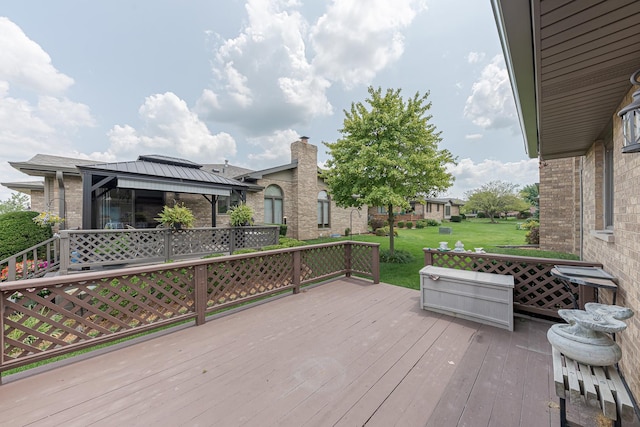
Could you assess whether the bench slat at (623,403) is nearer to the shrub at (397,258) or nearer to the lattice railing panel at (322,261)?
the lattice railing panel at (322,261)

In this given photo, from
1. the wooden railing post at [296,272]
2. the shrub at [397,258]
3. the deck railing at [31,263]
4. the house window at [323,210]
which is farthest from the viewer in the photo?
the house window at [323,210]

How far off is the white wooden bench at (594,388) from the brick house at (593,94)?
28.1 inches

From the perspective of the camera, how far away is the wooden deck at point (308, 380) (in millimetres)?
1925

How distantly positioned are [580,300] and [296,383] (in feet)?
13.4

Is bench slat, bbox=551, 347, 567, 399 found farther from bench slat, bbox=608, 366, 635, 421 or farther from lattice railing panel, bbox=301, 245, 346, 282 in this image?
lattice railing panel, bbox=301, 245, 346, 282

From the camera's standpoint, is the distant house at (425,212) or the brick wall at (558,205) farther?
the distant house at (425,212)

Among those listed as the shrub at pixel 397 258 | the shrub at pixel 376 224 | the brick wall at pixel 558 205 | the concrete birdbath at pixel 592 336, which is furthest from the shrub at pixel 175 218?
the shrub at pixel 376 224

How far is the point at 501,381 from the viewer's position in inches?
92.4

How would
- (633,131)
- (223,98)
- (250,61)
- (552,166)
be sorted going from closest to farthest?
(633,131) < (552,166) < (250,61) < (223,98)

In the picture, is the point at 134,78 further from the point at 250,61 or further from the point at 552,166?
the point at 552,166

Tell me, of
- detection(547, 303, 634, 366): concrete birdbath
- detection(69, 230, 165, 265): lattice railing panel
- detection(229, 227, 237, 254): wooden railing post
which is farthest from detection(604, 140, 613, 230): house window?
detection(69, 230, 165, 265): lattice railing panel

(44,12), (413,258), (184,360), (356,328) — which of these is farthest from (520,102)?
(44,12)

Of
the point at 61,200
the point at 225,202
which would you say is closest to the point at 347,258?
the point at 225,202

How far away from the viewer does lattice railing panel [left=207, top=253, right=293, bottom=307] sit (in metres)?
4.17
